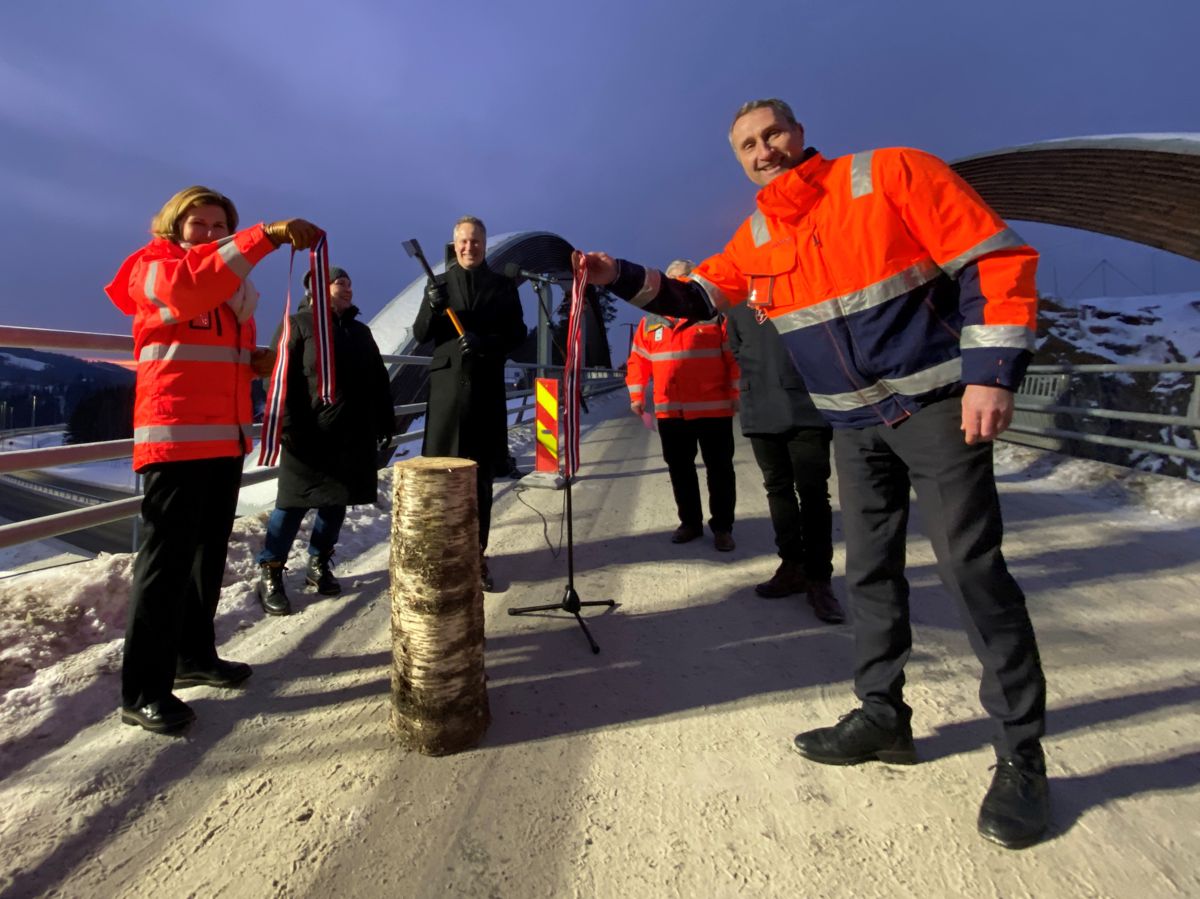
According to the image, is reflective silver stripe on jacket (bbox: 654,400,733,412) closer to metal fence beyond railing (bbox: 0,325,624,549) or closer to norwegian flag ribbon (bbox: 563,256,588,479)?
norwegian flag ribbon (bbox: 563,256,588,479)

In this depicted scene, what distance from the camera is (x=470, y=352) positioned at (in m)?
3.46

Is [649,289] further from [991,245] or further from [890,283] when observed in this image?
[991,245]

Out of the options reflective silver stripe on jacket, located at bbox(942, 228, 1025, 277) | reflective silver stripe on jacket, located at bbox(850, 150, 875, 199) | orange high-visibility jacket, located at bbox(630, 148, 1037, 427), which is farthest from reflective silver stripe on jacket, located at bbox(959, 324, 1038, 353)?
reflective silver stripe on jacket, located at bbox(850, 150, 875, 199)

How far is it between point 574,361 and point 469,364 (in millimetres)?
929

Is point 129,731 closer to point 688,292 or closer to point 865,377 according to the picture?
point 688,292

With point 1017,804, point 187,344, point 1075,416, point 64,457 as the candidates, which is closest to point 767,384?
point 1017,804

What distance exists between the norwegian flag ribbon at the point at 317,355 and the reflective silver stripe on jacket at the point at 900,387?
1951 mm

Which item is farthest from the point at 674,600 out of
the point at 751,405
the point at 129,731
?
the point at 129,731

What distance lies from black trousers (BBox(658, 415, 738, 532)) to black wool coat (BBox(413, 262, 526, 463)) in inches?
53.4

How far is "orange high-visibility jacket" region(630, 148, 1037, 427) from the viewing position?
159cm

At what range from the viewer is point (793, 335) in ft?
6.50

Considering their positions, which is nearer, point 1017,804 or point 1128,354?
point 1017,804

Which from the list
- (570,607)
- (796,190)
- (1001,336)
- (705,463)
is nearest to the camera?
(1001,336)

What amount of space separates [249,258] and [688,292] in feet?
4.88
